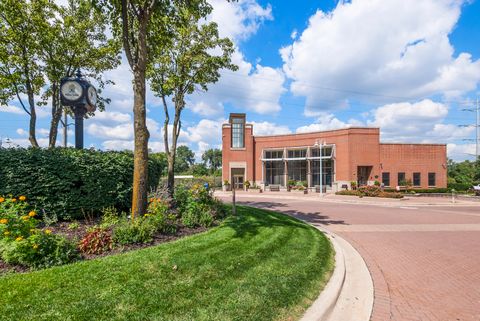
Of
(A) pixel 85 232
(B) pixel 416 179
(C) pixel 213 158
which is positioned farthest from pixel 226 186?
(C) pixel 213 158

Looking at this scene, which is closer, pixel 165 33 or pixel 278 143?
pixel 165 33

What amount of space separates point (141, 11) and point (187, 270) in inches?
263

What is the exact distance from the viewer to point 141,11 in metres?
6.93

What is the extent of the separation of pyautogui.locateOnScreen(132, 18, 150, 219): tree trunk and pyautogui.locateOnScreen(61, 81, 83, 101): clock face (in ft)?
14.3

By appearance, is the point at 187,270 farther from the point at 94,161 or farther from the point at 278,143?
the point at 278,143

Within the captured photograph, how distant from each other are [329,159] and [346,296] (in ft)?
104

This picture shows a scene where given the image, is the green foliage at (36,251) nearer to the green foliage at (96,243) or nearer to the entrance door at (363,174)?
the green foliage at (96,243)

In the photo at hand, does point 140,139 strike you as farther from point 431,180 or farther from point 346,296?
point 431,180

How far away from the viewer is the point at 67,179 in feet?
24.0

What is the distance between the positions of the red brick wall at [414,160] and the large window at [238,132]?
18.5 metres

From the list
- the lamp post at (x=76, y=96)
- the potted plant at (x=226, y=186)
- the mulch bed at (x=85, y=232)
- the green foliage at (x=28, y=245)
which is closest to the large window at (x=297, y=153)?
the potted plant at (x=226, y=186)

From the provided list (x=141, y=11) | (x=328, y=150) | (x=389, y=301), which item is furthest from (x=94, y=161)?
(x=328, y=150)

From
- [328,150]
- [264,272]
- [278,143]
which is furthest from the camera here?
[278,143]

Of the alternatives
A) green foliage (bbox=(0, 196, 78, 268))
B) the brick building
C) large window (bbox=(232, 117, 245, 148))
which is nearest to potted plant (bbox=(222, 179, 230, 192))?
the brick building
